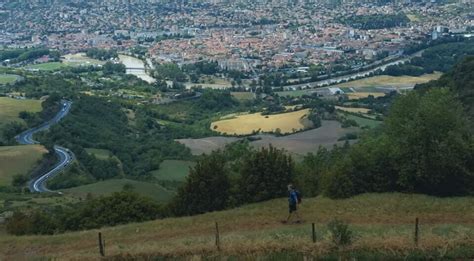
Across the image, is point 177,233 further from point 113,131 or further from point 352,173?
point 113,131

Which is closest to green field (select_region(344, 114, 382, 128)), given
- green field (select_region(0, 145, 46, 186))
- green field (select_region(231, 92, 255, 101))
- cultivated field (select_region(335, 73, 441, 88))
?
green field (select_region(231, 92, 255, 101))

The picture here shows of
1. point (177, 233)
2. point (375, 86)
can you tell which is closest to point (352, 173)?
point (177, 233)

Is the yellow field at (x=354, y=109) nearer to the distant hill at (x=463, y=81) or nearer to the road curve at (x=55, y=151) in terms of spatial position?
the distant hill at (x=463, y=81)

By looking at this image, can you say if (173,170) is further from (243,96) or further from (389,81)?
(389,81)

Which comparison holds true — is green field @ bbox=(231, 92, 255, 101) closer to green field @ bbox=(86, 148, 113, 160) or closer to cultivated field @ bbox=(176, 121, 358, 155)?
cultivated field @ bbox=(176, 121, 358, 155)

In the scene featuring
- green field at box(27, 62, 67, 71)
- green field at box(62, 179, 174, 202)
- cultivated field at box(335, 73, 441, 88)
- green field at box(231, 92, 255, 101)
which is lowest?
green field at box(231, 92, 255, 101)

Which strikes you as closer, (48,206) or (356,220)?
(356,220)
